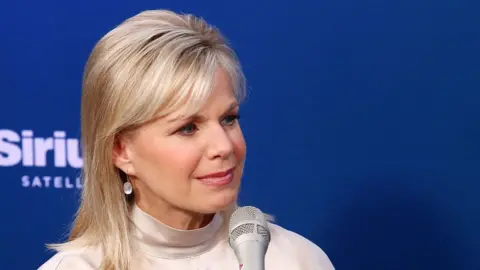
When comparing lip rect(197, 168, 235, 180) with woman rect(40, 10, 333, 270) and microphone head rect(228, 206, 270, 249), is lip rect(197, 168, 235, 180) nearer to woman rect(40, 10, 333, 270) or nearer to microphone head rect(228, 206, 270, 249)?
woman rect(40, 10, 333, 270)

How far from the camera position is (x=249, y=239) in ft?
2.67

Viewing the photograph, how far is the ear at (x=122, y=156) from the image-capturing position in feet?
3.82

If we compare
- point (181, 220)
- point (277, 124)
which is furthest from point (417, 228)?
point (181, 220)

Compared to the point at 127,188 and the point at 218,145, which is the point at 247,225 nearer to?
the point at 218,145

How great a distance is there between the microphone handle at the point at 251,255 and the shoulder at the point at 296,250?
495 millimetres

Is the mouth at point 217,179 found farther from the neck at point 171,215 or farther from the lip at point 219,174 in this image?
→ the neck at point 171,215

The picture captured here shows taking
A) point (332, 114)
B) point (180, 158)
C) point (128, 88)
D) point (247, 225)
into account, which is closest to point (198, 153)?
point (180, 158)

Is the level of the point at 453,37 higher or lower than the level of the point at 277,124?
higher

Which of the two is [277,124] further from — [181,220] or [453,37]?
[181,220]

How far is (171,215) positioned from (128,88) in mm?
236

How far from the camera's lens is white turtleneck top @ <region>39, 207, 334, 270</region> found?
120cm

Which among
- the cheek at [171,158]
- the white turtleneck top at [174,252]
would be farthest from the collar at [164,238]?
the cheek at [171,158]

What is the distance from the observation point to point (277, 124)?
167 cm

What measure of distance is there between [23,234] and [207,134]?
2.96 feet
